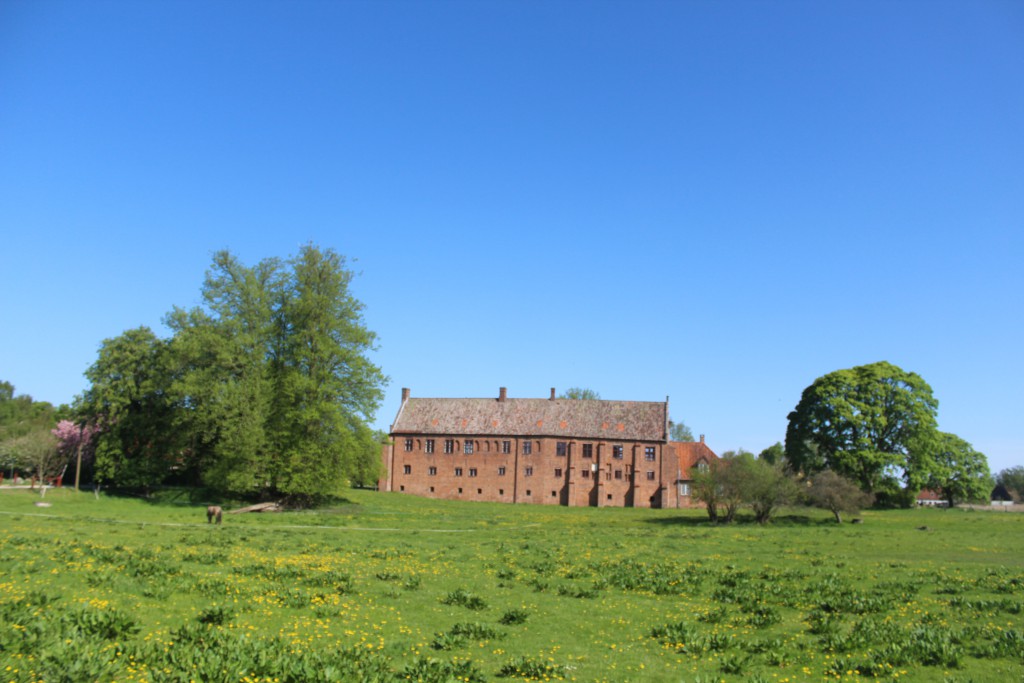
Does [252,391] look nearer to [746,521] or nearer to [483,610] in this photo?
[746,521]

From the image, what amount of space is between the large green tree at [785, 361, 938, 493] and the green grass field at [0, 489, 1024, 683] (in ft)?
125

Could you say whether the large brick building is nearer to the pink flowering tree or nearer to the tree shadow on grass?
the tree shadow on grass

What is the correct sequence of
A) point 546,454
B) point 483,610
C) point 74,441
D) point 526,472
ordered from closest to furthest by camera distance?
point 483,610 → point 74,441 → point 546,454 → point 526,472

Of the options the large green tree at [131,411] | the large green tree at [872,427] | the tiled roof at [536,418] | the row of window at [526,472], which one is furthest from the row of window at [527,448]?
the large green tree at [131,411]

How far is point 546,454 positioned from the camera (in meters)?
84.5

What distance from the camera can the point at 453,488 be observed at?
85688mm

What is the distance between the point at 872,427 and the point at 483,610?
210 feet

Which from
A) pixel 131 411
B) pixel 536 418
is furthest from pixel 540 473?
pixel 131 411

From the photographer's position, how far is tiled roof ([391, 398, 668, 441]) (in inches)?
3342

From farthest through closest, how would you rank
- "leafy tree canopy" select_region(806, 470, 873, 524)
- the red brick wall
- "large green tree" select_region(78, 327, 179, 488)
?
the red brick wall → "large green tree" select_region(78, 327, 179, 488) → "leafy tree canopy" select_region(806, 470, 873, 524)

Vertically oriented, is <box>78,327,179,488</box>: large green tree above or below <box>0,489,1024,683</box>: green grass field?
above

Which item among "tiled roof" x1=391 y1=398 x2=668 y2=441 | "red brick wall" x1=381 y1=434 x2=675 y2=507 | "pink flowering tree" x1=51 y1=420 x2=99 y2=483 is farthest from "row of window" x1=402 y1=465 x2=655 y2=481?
"pink flowering tree" x1=51 y1=420 x2=99 y2=483

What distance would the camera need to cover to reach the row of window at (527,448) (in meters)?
83.5

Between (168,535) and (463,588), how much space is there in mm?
17924
